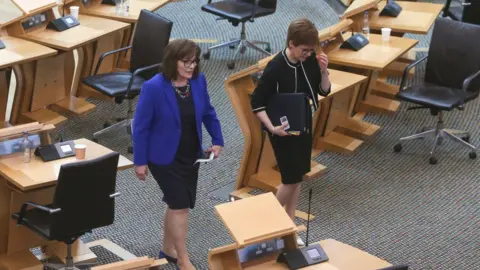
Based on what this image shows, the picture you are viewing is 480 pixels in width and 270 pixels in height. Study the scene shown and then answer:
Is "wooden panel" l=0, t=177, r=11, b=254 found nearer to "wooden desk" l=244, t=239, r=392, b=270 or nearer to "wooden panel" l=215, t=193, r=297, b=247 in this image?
"wooden panel" l=215, t=193, r=297, b=247

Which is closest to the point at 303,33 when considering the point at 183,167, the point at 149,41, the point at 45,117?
the point at 183,167

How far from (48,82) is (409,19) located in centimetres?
312

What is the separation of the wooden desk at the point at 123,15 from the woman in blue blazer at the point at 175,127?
9.96 feet

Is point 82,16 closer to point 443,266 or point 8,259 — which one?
point 8,259

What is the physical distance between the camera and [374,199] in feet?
21.6

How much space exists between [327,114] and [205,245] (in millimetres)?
1851

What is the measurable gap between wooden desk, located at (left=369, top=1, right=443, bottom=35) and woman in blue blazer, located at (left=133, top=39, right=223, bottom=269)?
3.21 meters

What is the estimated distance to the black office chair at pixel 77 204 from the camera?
16.1 feet

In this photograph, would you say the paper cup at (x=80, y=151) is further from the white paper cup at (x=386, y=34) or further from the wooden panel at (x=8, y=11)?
the wooden panel at (x=8, y=11)

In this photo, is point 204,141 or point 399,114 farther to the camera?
point 399,114

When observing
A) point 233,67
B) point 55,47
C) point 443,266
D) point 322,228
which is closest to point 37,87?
point 55,47

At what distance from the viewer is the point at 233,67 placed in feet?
29.2

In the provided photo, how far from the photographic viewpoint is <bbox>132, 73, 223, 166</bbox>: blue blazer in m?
4.96

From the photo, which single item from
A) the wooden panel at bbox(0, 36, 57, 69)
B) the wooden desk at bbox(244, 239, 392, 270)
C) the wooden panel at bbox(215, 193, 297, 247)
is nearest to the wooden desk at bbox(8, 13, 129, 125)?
the wooden panel at bbox(0, 36, 57, 69)
